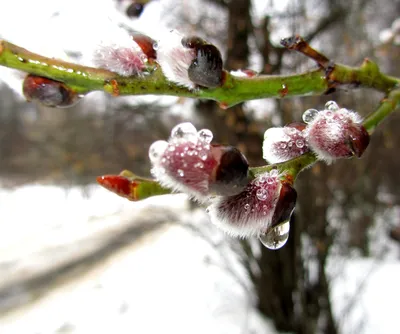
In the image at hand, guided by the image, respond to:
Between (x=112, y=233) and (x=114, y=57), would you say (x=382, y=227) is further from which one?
(x=114, y=57)

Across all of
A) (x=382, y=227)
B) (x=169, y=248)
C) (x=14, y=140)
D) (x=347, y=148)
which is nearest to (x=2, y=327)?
(x=169, y=248)

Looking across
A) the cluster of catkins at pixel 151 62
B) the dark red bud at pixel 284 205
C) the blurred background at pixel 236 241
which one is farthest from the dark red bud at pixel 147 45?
the blurred background at pixel 236 241

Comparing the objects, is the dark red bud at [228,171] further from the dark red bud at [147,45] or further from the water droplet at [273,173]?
the dark red bud at [147,45]

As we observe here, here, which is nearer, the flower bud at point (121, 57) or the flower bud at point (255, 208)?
the flower bud at point (255, 208)

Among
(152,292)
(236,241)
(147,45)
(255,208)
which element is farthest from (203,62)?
(152,292)

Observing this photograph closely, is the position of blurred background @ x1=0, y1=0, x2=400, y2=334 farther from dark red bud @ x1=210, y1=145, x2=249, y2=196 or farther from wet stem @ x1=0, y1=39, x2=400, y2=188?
dark red bud @ x1=210, y1=145, x2=249, y2=196
